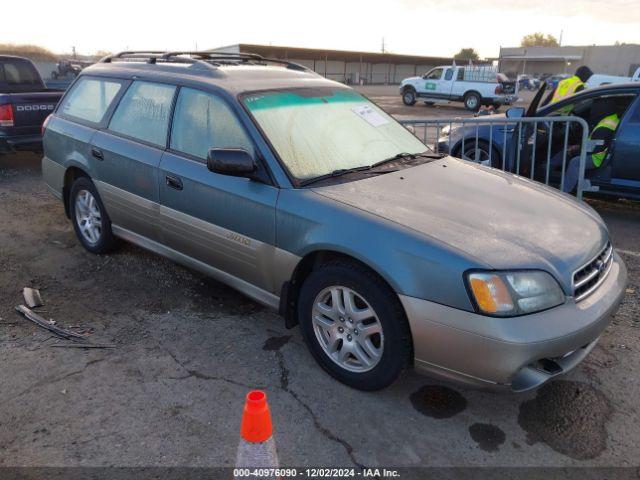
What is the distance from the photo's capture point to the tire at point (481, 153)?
7.08m

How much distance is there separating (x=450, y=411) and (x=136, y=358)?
1.92 metres

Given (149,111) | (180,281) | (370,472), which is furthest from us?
(180,281)

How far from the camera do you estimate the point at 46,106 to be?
820 cm

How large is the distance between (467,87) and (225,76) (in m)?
22.6

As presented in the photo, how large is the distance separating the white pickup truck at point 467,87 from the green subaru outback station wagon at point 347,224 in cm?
2148

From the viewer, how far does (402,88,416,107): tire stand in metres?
26.2

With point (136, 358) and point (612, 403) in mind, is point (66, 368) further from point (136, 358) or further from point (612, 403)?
point (612, 403)

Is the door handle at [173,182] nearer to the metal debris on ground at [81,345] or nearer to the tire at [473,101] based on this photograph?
the metal debris on ground at [81,345]

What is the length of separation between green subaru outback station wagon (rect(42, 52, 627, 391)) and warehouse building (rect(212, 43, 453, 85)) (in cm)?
3762

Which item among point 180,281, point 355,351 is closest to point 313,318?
point 355,351

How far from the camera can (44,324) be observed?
3.71 m

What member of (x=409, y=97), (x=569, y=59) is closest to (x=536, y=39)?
(x=569, y=59)

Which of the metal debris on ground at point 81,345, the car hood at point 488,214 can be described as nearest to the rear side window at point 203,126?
the car hood at point 488,214

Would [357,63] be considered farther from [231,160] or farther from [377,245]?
[377,245]
